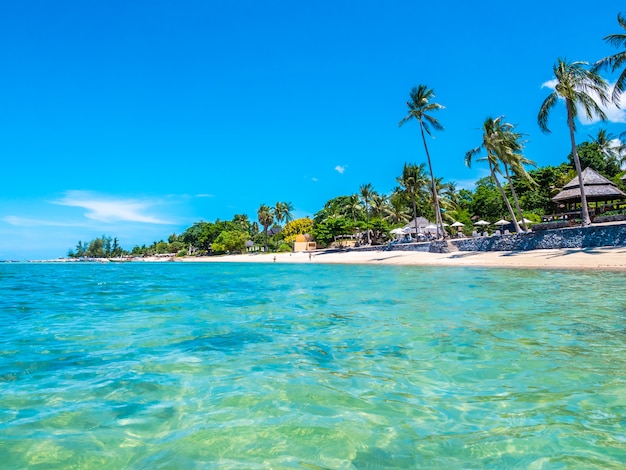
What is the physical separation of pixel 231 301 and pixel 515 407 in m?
10.6

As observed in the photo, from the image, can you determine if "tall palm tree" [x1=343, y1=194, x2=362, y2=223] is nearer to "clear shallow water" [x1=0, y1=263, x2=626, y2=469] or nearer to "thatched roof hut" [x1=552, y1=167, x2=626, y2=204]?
"thatched roof hut" [x1=552, y1=167, x2=626, y2=204]

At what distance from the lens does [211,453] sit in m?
2.90

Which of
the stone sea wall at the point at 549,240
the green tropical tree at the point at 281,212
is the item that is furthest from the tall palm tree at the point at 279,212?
the stone sea wall at the point at 549,240

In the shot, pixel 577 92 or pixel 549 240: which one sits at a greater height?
pixel 577 92

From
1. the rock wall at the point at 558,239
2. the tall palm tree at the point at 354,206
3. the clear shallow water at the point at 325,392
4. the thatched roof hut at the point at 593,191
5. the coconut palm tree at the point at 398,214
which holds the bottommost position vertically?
the clear shallow water at the point at 325,392

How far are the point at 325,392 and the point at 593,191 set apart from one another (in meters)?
37.3

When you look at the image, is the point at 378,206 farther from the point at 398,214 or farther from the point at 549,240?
the point at 549,240

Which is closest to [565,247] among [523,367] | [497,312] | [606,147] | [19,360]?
[497,312]

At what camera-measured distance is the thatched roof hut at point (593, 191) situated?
32.4 m

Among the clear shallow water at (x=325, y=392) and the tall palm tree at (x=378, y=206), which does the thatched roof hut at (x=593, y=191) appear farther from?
the tall palm tree at (x=378, y=206)

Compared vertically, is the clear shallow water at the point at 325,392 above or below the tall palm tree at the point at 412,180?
below

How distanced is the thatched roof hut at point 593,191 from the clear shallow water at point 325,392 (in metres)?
29.4

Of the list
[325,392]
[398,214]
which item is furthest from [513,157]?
[398,214]

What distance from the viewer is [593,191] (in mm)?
32594
